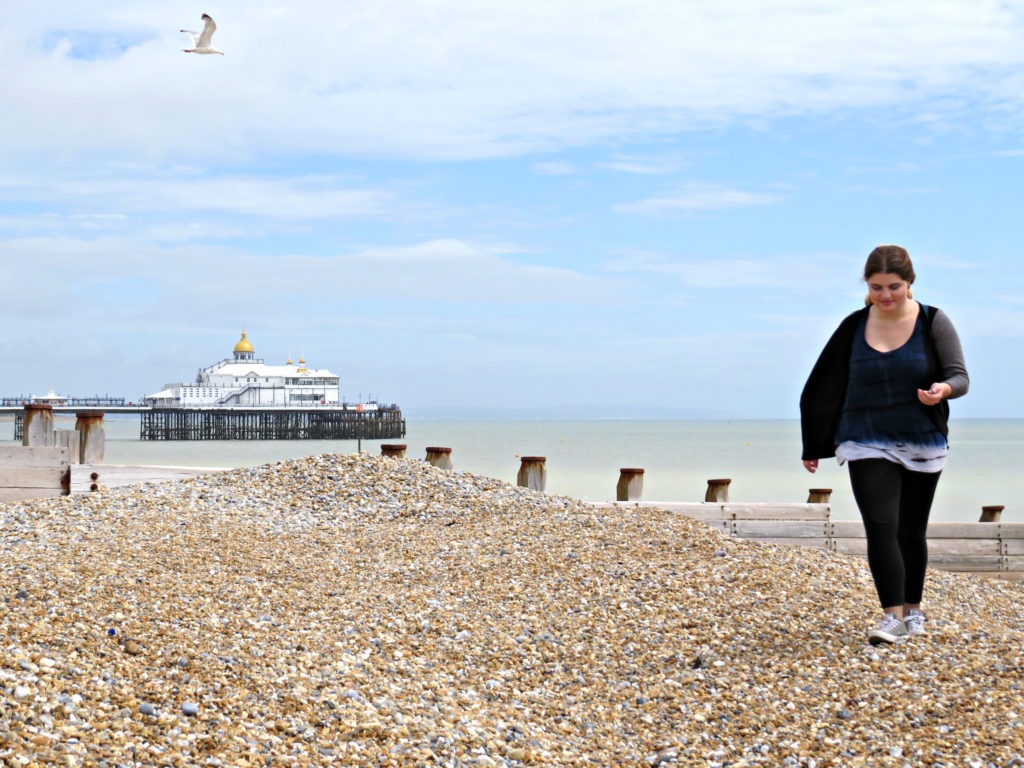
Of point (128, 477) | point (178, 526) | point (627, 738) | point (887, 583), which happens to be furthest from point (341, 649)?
point (128, 477)

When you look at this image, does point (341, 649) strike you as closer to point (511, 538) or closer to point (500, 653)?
point (500, 653)

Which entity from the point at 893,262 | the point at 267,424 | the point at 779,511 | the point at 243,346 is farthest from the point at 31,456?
the point at 243,346

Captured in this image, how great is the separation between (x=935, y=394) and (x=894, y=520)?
0.66 meters

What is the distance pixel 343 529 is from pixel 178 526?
142 centimetres

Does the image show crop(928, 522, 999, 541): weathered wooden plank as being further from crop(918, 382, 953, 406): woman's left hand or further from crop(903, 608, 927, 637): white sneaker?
crop(918, 382, 953, 406): woman's left hand

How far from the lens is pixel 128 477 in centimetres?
1145

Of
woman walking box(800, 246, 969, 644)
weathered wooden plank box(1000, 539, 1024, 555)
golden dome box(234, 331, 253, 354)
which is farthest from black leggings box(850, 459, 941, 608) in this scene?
golden dome box(234, 331, 253, 354)

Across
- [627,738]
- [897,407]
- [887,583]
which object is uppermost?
[897,407]

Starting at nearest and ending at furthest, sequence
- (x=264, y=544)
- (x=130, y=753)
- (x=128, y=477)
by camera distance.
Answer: (x=130, y=753) → (x=264, y=544) → (x=128, y=477)

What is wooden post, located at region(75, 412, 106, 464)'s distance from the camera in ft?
41.2

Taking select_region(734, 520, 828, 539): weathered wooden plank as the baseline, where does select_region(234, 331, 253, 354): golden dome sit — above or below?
above

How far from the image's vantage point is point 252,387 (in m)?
111

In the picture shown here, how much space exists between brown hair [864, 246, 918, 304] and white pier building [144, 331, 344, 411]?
326 ft

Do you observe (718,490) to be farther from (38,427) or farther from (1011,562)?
(38,427)
